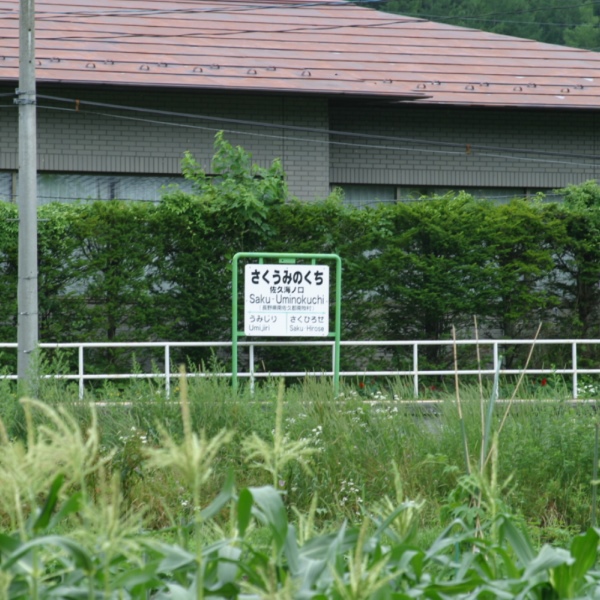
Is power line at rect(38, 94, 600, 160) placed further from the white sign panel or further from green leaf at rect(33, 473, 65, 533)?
green leaf at rect(33, 473, 65, 533)

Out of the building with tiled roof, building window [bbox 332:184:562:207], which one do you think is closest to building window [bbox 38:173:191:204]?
the building with tiled roof

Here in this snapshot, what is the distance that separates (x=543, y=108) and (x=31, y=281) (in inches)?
415

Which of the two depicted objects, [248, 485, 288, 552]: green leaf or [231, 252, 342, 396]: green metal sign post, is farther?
[231, 252, 342, 396]: green metal sign post

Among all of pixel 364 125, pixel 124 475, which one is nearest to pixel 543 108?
pixel 364 125

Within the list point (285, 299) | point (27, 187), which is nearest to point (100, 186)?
point (27, 187)

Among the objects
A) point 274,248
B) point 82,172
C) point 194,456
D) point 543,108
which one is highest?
point 543,108

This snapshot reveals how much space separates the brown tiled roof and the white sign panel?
525 cm

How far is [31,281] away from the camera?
1198 cm

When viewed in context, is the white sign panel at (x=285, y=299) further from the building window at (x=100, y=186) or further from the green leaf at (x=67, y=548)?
the green leaf at (x=67, y=548)

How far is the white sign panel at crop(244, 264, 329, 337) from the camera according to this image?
1284cm

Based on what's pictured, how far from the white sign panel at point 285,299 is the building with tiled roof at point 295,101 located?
13.9 feet

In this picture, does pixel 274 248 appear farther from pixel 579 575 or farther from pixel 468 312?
pixel 579 575

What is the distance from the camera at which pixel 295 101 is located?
17.9 meters

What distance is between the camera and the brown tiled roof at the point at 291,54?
57.0 ft
